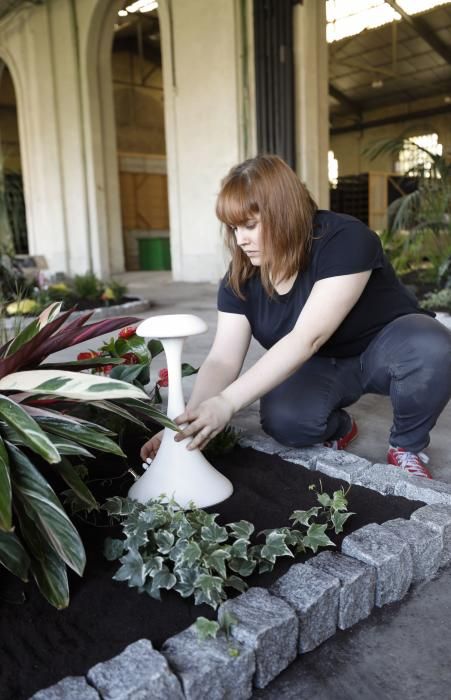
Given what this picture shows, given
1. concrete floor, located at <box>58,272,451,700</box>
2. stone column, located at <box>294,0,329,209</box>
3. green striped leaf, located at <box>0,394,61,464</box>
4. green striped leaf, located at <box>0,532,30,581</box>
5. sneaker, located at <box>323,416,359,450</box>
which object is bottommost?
concrete floor, located at <box>58,272,451,700</box>

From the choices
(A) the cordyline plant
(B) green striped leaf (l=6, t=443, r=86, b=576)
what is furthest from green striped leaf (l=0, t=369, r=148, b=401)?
(B) green striped leaf (l=6, t=443, r=86, b=576)

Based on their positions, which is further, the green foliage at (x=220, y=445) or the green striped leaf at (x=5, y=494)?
the green foliage at (x=220, y=445)

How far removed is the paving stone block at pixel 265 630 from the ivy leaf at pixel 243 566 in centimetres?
7

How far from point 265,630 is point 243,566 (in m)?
0.18

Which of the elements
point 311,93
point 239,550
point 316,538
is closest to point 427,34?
point 311,93

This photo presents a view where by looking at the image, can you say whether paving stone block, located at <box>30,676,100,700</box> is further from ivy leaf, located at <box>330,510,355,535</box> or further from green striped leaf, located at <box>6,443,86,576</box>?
ivy leaf, located at <box>330,510,355,535</box>

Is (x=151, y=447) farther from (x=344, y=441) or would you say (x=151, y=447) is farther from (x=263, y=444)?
(x=344, y=441)

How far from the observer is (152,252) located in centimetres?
1314

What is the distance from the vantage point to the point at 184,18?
7.59 metres

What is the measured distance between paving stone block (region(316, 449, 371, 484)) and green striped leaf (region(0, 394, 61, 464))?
0.84 meters

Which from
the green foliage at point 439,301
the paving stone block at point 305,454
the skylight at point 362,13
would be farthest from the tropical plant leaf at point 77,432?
the skylight at point 362,13

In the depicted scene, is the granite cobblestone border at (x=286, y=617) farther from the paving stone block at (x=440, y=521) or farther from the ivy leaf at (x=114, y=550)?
the ivy leaf at (x=114, y=550)

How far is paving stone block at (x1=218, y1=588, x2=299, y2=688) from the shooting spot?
3.18 ft

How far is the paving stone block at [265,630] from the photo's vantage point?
97 cm
